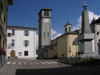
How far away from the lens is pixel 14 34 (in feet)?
132

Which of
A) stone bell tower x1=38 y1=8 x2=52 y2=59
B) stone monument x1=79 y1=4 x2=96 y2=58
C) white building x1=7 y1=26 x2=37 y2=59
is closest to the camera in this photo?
stone monument x1=79 y1=4 x2=96 y2=58

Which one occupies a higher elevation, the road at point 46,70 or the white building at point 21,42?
the white building at point 21,42

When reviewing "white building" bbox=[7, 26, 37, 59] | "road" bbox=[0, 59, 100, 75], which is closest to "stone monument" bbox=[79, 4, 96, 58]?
"road" bbox=[0, 59, 100, 75]

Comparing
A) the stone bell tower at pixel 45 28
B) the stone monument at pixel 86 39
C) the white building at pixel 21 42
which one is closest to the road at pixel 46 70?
the stone monument at pixel 86 39

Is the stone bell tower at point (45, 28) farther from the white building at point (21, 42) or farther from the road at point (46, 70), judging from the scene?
the road at point (46, 70)

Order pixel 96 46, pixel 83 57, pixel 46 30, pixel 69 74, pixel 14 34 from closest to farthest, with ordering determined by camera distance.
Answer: pixel 69 74 → pixel 83 57 → pixel 96 46 → pixel 14 34 → pixel 46 30

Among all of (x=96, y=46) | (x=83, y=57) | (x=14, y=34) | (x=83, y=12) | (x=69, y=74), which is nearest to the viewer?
(x=69, y=74)

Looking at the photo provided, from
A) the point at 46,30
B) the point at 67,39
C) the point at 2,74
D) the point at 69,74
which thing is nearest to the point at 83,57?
the point at 69,74

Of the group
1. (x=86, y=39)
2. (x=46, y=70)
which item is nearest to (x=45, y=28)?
(x=86, y=39)

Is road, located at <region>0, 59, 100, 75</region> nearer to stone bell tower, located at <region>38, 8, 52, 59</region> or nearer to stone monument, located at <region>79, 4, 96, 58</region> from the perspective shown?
stone monument, located at <region>79, 4, 96, 58</region>

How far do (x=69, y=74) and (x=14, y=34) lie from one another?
3253cm

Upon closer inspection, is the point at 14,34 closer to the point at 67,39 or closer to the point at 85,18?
the point at 67,39

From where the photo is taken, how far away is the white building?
130 ft

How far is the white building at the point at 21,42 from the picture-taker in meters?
39.7
